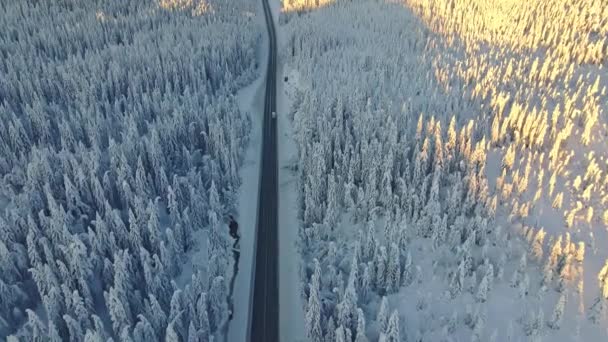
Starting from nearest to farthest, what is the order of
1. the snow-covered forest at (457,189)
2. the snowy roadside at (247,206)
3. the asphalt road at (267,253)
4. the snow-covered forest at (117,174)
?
the snow-covered forest at (457,189) → the snow-covered forest at (117,174) → the asphalt road at (267,253) → the snowy roadside at (247,206)

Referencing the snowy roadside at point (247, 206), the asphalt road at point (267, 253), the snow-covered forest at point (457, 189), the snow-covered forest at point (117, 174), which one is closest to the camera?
the snow-covered forest at point (457, 189)

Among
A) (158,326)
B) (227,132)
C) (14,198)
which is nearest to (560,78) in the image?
(227,132)

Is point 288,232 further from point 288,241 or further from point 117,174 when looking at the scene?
point 117,174

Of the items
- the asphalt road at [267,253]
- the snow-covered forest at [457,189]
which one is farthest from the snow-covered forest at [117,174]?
the snow-covered forest at [457,189]

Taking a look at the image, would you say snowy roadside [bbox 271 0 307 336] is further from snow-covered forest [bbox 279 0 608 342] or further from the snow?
snow-covered forest [bbox 279 0 608 342]

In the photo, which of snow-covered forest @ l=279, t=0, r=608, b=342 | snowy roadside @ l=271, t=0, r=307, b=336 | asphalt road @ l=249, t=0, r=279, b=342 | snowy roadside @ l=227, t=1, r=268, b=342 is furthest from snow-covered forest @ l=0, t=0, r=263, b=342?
snow-covered forest @ l=279, t=0, r=608, b=342

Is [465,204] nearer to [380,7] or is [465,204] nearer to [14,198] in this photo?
[14,198]

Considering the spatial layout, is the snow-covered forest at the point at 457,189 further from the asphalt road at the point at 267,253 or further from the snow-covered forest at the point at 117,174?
→ the snow-covered forest at the point at 117,174
